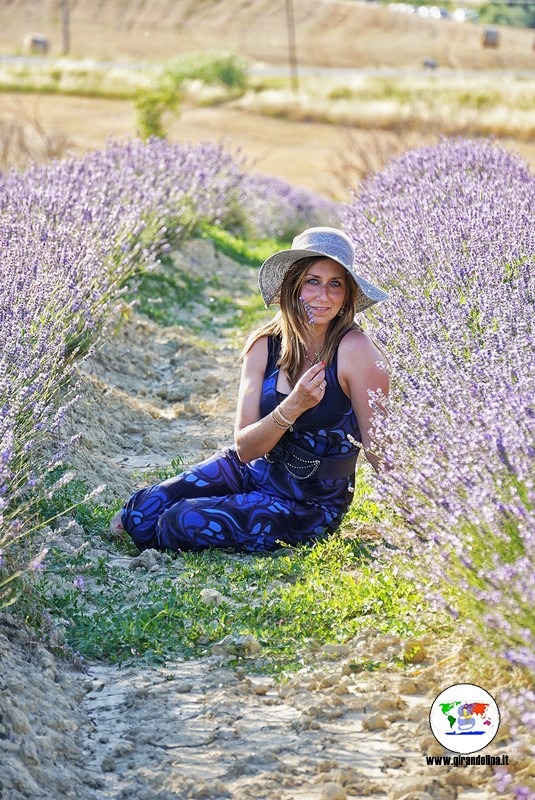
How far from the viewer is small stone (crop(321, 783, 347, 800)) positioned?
231cm

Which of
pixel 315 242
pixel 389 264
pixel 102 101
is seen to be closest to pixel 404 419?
pixel 315 242

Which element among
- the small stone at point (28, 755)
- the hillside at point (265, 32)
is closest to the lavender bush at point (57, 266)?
the small stone at point (28, 755)

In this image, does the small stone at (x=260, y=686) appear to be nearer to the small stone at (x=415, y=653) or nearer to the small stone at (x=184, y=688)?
the small stone at (x=184, y=688)

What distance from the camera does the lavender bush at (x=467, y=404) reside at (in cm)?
251

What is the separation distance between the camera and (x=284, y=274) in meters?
3.70

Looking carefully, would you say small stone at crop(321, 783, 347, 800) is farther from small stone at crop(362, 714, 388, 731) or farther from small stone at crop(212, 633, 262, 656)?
small stone at crop(212, 633, 262, 656)

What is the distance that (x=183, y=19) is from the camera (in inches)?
2229

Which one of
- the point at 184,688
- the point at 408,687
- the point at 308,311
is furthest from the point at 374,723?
the point at 308,311

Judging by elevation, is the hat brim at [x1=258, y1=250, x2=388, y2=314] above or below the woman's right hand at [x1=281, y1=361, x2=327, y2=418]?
above

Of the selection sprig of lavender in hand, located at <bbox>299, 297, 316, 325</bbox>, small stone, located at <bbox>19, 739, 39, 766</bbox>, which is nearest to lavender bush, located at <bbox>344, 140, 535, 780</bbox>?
sprig of lavender in hand, located at <bbox>299, 297, 316, 325</bbox>

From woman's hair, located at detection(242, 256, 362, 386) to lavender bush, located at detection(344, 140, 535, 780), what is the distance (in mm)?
214

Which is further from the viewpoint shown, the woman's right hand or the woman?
the woman

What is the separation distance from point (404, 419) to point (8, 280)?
176 centimetres

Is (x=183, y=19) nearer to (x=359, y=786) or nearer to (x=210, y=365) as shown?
(x=210, y=365)
